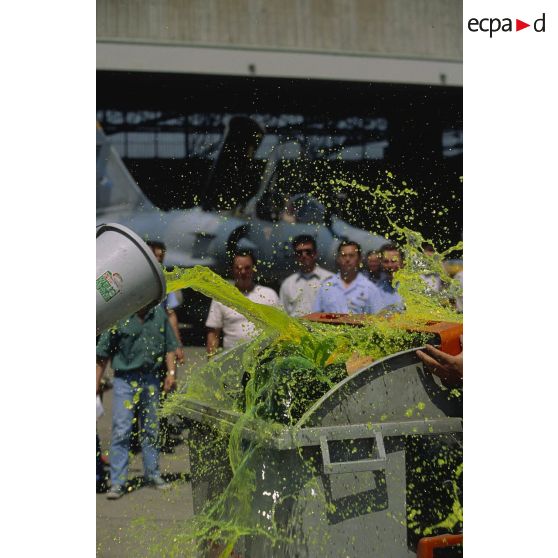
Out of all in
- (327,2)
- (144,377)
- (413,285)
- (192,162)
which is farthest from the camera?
(192,162)

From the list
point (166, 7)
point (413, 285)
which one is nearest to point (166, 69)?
point (166, 7)

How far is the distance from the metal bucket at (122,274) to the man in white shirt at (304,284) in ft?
6.32

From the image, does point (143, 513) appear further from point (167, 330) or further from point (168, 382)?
point (167, 330)

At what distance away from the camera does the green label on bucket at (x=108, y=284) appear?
2.64 metres

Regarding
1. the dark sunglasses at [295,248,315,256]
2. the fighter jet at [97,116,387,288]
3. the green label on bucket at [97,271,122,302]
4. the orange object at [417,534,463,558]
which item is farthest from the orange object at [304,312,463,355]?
the fighter jet at [97,116,387,288]

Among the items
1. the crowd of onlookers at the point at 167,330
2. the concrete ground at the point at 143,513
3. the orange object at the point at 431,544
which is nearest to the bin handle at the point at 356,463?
the orange object at the point at 431,544

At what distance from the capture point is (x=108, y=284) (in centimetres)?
265

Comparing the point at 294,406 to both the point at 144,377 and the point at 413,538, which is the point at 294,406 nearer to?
the point at 413,538

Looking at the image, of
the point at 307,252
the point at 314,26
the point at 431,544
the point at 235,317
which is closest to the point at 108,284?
the point at 431,544

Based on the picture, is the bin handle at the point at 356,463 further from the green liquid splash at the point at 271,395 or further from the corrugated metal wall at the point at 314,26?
the corrugated metal wall at the point at 314,26

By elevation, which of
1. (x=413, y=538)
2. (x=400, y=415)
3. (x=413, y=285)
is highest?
(x=413, y=285)

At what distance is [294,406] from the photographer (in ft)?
8.49

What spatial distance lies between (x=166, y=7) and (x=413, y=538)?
497 cm

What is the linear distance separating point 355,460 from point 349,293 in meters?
2.12
